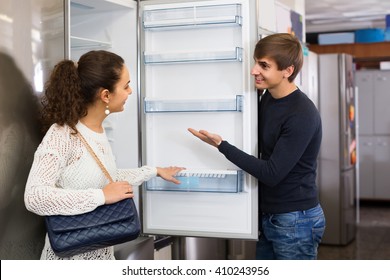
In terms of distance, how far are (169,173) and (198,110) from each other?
0.31m

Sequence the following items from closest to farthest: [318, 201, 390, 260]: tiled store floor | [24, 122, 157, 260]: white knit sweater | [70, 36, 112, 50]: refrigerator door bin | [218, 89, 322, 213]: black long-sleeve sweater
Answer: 1. [24, 122, 157, 260]: white knit sweater
2. [218, 89, 322, 213]: black long-sleeve sweater
3. [70, 36, 112, 50]: refrigerator door bin
4. [318, 201, 390, 260]: tiled store floor

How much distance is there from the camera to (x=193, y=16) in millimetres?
2594

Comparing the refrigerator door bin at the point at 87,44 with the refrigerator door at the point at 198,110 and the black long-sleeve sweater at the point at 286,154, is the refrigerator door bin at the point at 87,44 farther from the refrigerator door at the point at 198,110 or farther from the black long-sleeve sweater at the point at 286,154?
the black long-sleeve sweater at the point at 286,154

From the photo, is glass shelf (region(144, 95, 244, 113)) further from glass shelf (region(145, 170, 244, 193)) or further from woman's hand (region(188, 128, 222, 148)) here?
glass shelf (region(145, 170, 244, 193))

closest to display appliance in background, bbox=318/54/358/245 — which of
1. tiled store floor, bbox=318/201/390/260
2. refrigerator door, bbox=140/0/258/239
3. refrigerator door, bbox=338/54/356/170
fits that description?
refrigerator door, bbox=338/54/356/170

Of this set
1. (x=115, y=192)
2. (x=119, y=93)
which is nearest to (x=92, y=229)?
(x=115, y=192)

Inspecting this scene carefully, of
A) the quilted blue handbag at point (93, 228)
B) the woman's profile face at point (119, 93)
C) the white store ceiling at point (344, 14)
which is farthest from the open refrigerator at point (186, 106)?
the white store ceiling at point (344, 14)

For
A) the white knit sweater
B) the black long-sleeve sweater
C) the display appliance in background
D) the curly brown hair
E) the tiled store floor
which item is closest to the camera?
the white knit sweater

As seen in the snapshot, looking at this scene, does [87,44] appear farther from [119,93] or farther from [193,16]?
[119,93]

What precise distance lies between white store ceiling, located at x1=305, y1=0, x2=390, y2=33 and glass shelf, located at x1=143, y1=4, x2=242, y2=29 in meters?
4.21

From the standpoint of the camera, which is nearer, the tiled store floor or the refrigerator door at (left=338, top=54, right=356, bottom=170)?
the tiled store floor

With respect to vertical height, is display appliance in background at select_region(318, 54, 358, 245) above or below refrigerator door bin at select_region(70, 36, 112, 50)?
below

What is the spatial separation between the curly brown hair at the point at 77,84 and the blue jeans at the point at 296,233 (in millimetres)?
864

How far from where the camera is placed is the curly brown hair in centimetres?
191
